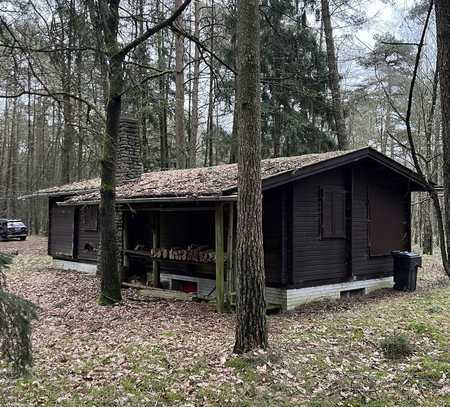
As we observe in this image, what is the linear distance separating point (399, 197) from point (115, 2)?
926cm

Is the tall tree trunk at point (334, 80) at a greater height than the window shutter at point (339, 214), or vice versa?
the tall tree trunk at point (334, 80)

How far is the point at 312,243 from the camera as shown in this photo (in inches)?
424

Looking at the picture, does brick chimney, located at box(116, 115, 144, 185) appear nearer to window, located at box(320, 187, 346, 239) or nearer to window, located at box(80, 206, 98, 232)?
window, located at box(80, 206, 98, 232)

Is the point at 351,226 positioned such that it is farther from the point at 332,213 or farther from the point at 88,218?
the point at 88,218

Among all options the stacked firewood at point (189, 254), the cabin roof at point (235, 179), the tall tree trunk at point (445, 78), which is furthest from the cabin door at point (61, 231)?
the tall tree trunk at point (445, 78)

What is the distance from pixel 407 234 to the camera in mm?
13250

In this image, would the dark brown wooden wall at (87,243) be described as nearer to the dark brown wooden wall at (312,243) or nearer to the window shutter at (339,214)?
the dark brown wooden wall at (312,243)

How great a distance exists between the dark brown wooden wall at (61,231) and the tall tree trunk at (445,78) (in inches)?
599

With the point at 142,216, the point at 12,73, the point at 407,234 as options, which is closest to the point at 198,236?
the point at 142,216

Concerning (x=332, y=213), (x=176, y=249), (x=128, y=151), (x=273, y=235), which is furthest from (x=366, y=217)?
(x=128, y=151)

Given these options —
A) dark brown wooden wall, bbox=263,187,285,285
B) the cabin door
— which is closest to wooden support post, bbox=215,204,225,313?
dark brown wooden wall, bbox=263,187,285,285

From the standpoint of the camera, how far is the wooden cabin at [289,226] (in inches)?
399

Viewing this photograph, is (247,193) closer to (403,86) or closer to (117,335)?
(117,335)

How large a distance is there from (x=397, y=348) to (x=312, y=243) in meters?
4.46
